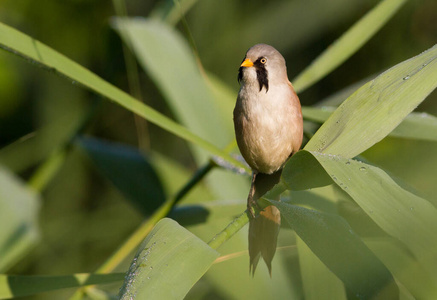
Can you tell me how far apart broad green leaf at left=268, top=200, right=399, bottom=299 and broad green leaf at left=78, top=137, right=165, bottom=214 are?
1.48m

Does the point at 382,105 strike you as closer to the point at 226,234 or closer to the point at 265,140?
the point at 226,234

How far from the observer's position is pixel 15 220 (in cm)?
226

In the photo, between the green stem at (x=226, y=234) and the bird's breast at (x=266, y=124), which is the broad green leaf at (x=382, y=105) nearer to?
the green stem at (x=226, y=234)

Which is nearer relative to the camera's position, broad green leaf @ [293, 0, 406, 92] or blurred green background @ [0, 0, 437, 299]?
broad green leaf @ [293, 0, 406, 92]

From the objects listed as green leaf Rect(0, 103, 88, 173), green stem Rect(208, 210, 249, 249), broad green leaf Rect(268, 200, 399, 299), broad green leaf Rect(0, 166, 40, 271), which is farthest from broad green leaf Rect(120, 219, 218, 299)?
green leaf Rect(0, 103, 88, 173)

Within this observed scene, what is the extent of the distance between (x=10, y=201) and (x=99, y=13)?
2.19 metres

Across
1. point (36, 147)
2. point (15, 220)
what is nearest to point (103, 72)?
point (36, 147)

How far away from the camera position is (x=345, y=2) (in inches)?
140

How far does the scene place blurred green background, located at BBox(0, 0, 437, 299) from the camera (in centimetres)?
344

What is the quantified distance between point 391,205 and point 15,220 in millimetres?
1790

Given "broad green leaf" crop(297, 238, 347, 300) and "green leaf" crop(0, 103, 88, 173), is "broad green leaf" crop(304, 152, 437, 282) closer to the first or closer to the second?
"broad green leaf" crop(297, 238, 347, 300)

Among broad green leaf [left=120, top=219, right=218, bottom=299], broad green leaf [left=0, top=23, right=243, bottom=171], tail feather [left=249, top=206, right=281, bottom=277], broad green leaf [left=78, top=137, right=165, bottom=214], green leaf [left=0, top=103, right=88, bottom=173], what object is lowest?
green leaf [left=0, top=103, right=88, bottom=173]

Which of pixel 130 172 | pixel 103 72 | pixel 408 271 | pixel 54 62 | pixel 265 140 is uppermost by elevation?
pixel 54 62

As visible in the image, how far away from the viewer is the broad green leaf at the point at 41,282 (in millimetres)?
1417
